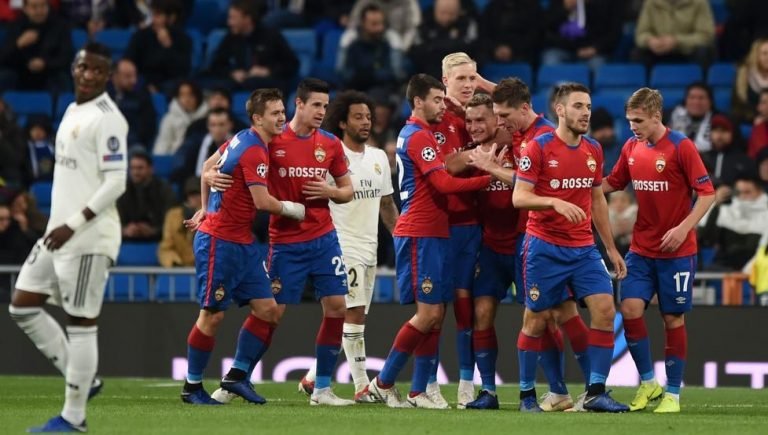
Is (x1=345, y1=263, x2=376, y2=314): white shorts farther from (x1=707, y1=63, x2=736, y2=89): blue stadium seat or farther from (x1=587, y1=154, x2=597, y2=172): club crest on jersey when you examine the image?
(x1=707, y1=63, x2=736, y2=89): blue stadium seat

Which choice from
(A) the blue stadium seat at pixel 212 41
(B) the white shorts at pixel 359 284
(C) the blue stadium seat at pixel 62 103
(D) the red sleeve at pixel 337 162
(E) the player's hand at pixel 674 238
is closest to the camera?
(E) the player's hand at pixel 674 238

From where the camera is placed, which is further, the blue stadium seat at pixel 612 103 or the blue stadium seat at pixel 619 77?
the blue stadium seat at pixel 619 77

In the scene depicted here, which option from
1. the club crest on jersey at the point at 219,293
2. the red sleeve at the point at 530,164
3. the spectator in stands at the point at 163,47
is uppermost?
the spectator in stands at the point at 163,47

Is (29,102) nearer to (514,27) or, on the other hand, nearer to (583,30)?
(514,27)

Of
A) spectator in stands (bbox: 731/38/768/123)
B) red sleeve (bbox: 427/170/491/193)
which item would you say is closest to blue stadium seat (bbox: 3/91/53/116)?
spectator in stands (bbox: 731/38/768/123)

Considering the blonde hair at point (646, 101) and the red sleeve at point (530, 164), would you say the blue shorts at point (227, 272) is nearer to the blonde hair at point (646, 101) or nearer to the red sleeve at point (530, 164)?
the red sleeve at point (530, 164)

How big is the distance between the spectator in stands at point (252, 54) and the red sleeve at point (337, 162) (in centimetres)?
Result: 751

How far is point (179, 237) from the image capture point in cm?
1664

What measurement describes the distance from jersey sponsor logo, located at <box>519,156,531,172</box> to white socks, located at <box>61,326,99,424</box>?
10.5ft

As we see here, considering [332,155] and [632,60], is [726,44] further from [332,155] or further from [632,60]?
Answer: [332,155]

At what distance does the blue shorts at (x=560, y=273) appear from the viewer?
10.8 meters

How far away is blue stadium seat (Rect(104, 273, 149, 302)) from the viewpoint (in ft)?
52.5

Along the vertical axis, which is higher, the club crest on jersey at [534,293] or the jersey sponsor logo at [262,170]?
the jersey sponsor logo at [262,170]

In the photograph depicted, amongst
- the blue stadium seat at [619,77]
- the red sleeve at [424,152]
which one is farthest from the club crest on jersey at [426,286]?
the blue stadium seat at [619,77]
